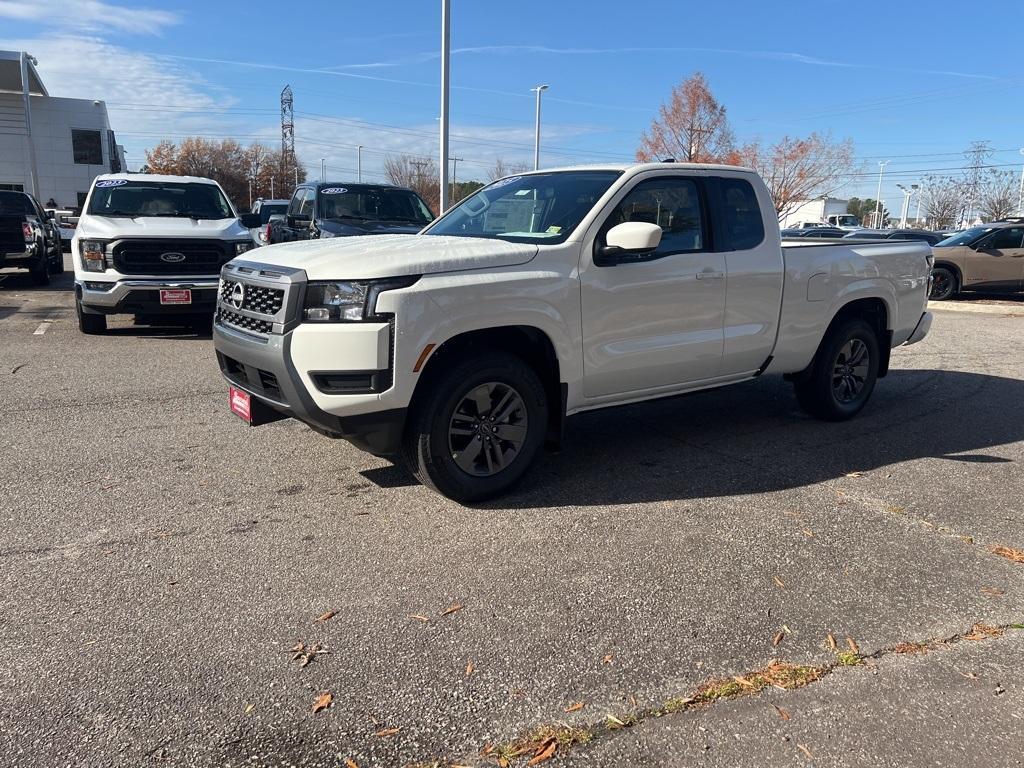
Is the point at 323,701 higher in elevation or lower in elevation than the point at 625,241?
lower

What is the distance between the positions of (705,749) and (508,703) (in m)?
0.67

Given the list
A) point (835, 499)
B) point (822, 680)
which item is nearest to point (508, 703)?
point (822, 680)

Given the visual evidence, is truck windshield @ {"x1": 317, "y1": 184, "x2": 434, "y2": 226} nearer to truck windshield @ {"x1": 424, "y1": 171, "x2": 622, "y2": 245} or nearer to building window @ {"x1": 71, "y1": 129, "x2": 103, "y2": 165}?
truck windshield @ {"x1": 424, "y1": 171, "x2": 622, "y2": 245}

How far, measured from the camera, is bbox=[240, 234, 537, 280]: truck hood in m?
4.02

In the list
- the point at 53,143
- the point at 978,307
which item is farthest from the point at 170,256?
the point at 53,143

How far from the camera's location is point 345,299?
158 inches

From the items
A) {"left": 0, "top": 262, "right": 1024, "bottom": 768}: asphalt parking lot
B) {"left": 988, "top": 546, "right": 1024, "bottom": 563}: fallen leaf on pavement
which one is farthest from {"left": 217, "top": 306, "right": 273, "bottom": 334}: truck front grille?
{"left": 988, "top": 546, "right": 1024, "bottom": 563}: fallen leaf on pavement

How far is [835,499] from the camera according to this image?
473 cm

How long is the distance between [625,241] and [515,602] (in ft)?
7.11

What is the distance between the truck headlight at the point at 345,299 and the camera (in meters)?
3.97

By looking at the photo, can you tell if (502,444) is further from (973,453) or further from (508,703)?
(973,453)

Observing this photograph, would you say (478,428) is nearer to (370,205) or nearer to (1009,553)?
(1009,553)

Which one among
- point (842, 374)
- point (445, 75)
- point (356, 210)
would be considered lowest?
point (842, 374)

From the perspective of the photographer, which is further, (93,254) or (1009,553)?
(93,254)
